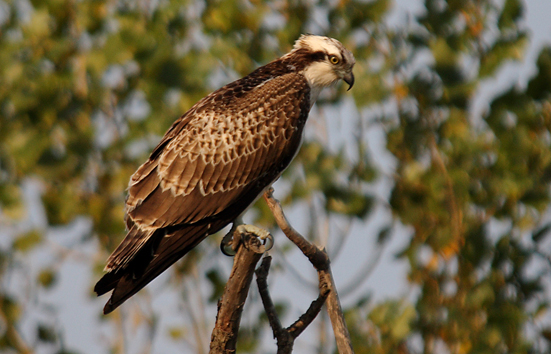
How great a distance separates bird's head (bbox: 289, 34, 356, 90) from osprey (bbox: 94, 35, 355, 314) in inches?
10.4

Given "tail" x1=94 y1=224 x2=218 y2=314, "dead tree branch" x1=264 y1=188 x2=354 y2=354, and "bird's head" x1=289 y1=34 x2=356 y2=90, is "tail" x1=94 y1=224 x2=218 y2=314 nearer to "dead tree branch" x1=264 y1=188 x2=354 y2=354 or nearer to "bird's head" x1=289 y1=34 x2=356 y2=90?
"dead tree branch" x1=264 y1=188 x2=354 y2=354

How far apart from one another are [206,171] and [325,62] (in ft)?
5.60

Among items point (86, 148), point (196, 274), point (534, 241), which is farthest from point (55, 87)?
point (534, 241)

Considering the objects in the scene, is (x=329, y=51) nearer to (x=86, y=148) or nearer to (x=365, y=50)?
(x=365, y=50)

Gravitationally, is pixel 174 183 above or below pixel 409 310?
above

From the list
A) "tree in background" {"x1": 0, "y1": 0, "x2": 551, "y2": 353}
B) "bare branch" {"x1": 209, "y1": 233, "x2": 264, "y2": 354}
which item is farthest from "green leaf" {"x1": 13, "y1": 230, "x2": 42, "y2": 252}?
"bare branch" {"x1": 209, "y1": 233, "x2": 264, "y2": 354}

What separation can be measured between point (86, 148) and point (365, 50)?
3726mm

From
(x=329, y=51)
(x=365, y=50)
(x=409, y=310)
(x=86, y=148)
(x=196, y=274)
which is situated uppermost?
(x=329, y=51)

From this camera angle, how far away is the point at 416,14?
9.67 m

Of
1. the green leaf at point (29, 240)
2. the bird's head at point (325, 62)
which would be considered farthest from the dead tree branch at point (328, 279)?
the green leaf at point (29, 240)

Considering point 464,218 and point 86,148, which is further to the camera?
point 86,148

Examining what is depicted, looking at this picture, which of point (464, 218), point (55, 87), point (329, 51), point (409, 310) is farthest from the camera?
point (55, 87)

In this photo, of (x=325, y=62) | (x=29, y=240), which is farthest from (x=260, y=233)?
(x=29, y=240)

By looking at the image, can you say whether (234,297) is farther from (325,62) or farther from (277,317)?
(325,62)
